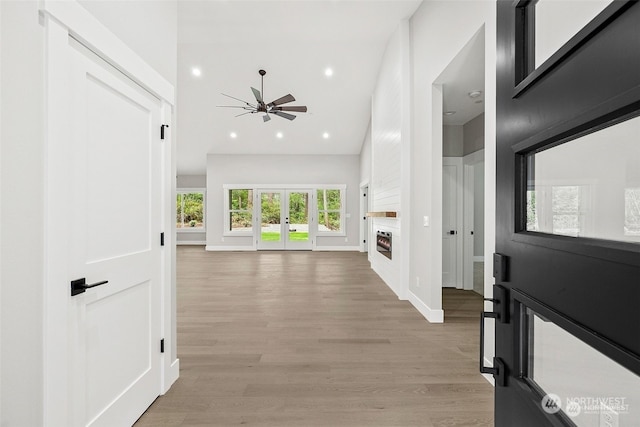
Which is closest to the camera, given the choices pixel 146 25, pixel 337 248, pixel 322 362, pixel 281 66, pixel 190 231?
pixel 146 25

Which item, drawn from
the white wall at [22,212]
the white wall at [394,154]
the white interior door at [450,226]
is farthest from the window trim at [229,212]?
the white wall at [22,212]

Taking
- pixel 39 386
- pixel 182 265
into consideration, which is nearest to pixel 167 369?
pixel 39 386

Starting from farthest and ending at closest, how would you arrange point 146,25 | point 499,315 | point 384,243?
point 384,243 < point 146,25 < point 499,315

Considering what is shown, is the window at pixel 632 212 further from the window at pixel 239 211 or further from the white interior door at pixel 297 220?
the window at pixel 239 211

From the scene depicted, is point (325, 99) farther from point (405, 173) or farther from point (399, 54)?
point (405, 173)

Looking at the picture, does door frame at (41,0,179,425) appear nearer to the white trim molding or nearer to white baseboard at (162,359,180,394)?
white baseboard at (162,359,180,394)

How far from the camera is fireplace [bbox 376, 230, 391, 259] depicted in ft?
18.2

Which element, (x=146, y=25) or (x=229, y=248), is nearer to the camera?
(x=146, y=25)

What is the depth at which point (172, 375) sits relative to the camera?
239 cm

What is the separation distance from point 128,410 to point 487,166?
278 centimetres

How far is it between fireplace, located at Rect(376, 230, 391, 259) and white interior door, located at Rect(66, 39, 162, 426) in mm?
3985

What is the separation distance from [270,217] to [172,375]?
8749mm

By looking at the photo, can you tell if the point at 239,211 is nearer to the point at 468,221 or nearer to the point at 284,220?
the point at 284,220

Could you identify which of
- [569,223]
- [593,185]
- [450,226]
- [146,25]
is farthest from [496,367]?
[450,226]
